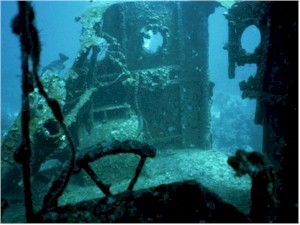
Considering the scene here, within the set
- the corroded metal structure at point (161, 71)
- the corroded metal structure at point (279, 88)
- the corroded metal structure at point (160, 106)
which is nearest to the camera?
the corroded metal structure at point (160, 106)

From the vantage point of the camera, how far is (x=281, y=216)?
2.63m

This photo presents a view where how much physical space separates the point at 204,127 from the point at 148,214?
28.2ft

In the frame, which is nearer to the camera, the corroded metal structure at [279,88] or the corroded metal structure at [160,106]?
the corroded metal structure at [160,106]

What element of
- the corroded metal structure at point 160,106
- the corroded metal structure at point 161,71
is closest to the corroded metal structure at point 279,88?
the corroded metal structure at point 160,106

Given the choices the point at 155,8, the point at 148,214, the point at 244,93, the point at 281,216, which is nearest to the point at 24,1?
the point at 148,214

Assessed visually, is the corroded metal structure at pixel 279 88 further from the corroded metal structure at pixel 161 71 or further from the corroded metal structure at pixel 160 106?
the corroded metal structure at pixel 161 71

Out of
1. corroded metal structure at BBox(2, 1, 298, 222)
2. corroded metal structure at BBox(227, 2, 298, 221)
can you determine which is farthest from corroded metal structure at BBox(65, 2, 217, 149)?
corroded metal structure at BBox(227, 2, 298, 221)

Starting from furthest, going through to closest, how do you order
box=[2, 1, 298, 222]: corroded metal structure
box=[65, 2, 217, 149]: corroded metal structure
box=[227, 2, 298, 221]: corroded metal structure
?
box=[65, 2, 217, 149]: corroded metal structure → box=[227, 2, 298, 221]: corroded metal structure → box=[2, 1, 298, 222]: corroded metal structure

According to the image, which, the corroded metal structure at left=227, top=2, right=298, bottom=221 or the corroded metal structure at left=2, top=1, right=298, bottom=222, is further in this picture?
the corroded metal structure at left=227, top=2, right=298, bottom=221

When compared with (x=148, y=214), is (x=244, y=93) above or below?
above

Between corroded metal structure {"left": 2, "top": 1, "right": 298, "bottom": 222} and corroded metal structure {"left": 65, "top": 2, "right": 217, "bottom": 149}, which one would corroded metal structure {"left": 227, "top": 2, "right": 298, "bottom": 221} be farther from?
corroded metal structure {"left": 65, "top": 2, "right": 217, "bottom": 149}

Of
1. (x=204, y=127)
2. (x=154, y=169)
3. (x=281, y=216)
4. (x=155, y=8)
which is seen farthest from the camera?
(x=204, y=127)

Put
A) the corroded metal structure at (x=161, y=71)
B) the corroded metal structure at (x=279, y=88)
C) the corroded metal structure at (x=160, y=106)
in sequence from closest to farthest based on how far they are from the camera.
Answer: the corroded metal structure at (x=160, y=106) → the corroded metal structure at (x=279, y=88) → the corroded metal structure at (x=161, y=71)

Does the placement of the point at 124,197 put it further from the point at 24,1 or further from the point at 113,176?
the point at 113,176
